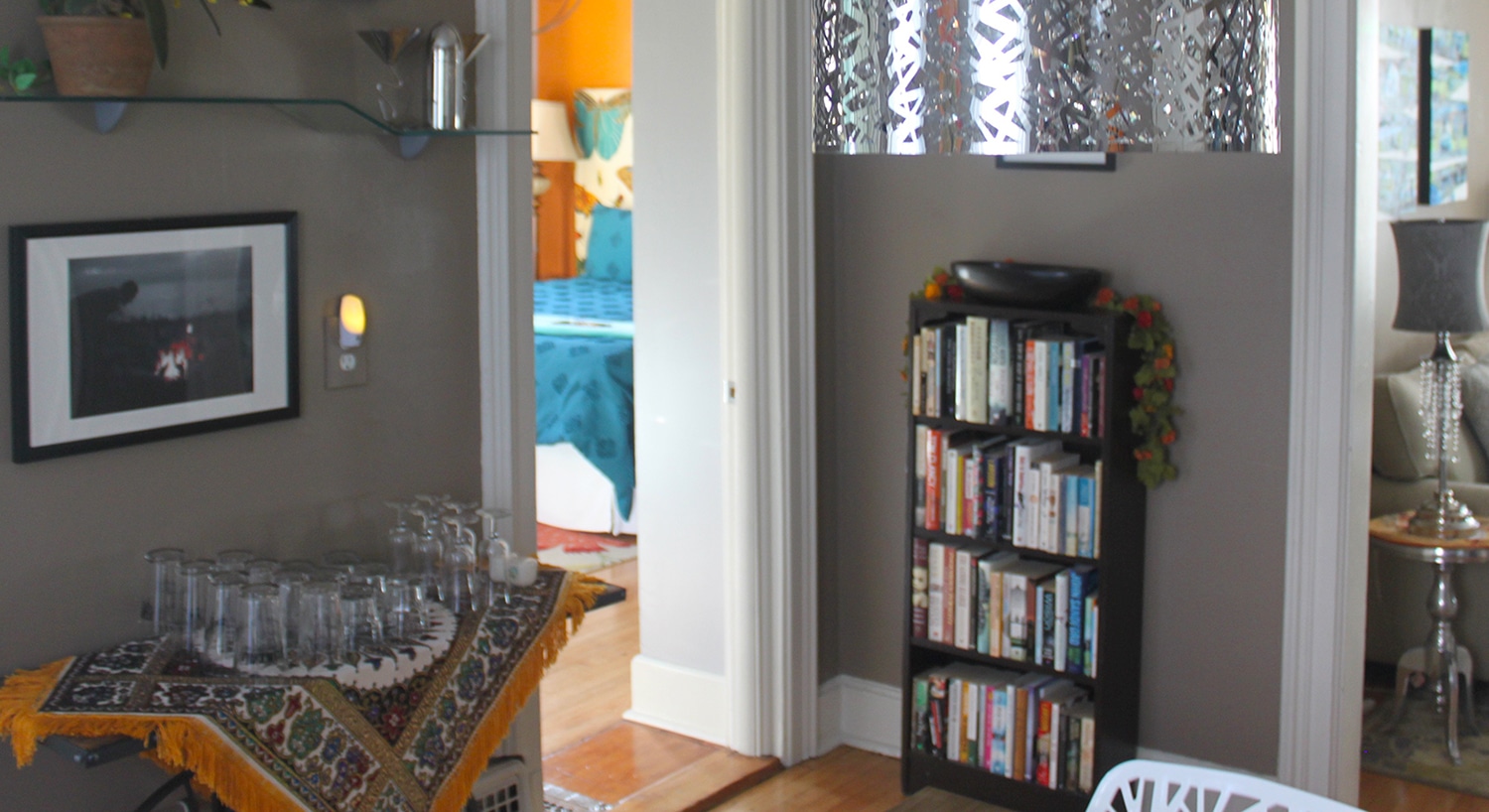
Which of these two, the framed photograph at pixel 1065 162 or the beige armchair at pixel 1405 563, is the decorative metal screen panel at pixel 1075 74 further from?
the beige armchair at pixel 1405 563

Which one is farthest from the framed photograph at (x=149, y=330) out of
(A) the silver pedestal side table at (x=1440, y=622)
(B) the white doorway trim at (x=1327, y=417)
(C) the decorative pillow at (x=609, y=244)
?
(C) the decorative pillow at (x=609, y=244)

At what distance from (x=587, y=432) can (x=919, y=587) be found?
2.36 meters

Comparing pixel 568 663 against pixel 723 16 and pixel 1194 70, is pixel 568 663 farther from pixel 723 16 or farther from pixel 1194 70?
pixel 1194 70

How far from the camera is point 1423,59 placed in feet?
16.0

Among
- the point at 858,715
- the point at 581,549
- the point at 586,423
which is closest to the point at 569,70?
the point at 586,423

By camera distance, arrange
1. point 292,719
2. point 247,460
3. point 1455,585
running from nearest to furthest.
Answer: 1. point 292,719
2. point 247,460
3. point 1455,585

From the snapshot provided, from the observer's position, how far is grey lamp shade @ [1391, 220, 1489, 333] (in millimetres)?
3852

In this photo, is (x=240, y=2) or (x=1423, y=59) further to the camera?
(x=1423, y=59)

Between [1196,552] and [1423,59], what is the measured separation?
242 centimetres

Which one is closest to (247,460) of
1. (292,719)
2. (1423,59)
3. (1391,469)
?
(292,719)

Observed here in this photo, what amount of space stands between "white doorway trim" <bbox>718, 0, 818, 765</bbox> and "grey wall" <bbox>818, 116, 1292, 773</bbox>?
0.60 feet

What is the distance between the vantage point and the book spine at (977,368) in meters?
3.43

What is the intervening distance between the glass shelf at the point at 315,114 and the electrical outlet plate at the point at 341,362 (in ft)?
1.19

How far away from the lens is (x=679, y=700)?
13.4 feet
